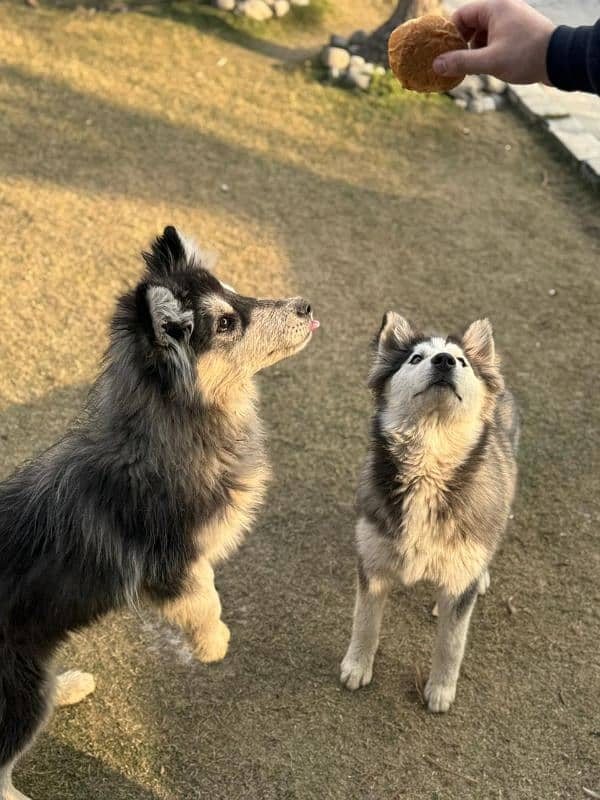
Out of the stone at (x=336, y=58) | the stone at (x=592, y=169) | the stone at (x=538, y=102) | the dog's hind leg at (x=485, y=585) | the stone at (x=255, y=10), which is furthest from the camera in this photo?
the stone at (x=255, y=10)

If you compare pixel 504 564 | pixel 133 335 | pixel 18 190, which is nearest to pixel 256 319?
pixel 133 335

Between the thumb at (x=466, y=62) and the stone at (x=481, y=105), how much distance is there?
5.55 m

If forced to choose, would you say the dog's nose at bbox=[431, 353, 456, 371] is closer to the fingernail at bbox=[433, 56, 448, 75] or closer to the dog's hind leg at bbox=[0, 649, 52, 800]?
the fingernail at bbox=[433, 56, 448, 75]

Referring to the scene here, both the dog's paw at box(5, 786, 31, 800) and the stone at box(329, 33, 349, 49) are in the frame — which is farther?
the stone at box(329, 33, 349, 49)

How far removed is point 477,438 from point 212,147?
5146 mm

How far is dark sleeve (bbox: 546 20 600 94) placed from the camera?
259 cm

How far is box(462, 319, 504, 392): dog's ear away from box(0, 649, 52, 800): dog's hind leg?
6.79 feet

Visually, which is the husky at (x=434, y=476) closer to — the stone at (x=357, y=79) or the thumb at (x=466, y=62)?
the thumb at (x=466, y=62)

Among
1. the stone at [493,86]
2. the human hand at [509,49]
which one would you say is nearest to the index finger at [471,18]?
the human hand at [509,49]

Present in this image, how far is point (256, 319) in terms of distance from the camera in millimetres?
3016

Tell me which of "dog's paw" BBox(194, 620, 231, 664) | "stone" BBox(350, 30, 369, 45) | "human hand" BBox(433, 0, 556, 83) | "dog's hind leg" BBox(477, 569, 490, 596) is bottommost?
"dog's paw" BBox(194, 620, 231, 664)

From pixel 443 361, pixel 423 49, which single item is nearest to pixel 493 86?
pixel 423 49

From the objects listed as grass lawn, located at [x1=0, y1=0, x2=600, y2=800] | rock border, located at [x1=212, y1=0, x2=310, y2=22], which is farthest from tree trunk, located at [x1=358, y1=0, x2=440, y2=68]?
rock border, located at [x1=212, y1=0, x2=310, y2=22]

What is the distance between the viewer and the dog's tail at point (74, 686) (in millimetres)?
3361
